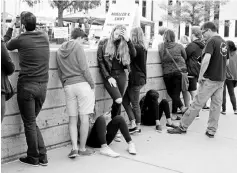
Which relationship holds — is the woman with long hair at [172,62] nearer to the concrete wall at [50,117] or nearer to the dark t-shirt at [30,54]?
the concrete wall at [50,117]

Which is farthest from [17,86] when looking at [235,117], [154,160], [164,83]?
[235,117]

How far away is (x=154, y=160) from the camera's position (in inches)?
206

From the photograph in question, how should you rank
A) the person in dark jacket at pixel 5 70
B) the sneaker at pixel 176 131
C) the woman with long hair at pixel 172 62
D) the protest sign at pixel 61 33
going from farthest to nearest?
1. the protest sign at pixel 61 33
2. the woman with long hair at pixel 172 62
3. the sneaker at pixel 176 131
4. the person in dark jacket at pixel 5 70

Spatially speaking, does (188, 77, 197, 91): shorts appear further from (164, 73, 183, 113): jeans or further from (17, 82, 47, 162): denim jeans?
(17, 82, 47, 162): denim jeans

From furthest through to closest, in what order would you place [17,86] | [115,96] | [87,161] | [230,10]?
1. [230,10]
2. [115,96]
3. [87,161]
4. [17,86]

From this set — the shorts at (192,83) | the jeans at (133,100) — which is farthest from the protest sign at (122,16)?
the jeans at (133,100)

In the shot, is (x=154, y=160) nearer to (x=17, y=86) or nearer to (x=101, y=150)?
(x=101, y=150)

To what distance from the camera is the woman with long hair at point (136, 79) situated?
644cm

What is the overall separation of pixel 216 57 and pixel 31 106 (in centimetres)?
311

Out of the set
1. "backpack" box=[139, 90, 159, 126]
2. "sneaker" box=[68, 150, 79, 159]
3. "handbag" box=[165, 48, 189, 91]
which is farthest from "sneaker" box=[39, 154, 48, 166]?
"handbag" box=[165, 48, 189, 91]

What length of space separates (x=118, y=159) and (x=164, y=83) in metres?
3.37

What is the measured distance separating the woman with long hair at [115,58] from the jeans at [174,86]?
189cm

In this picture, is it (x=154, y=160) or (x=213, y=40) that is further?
(x=213, y=40)

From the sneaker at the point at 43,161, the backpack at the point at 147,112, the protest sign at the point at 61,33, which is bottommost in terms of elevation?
the sneaker at the point at 43,161
